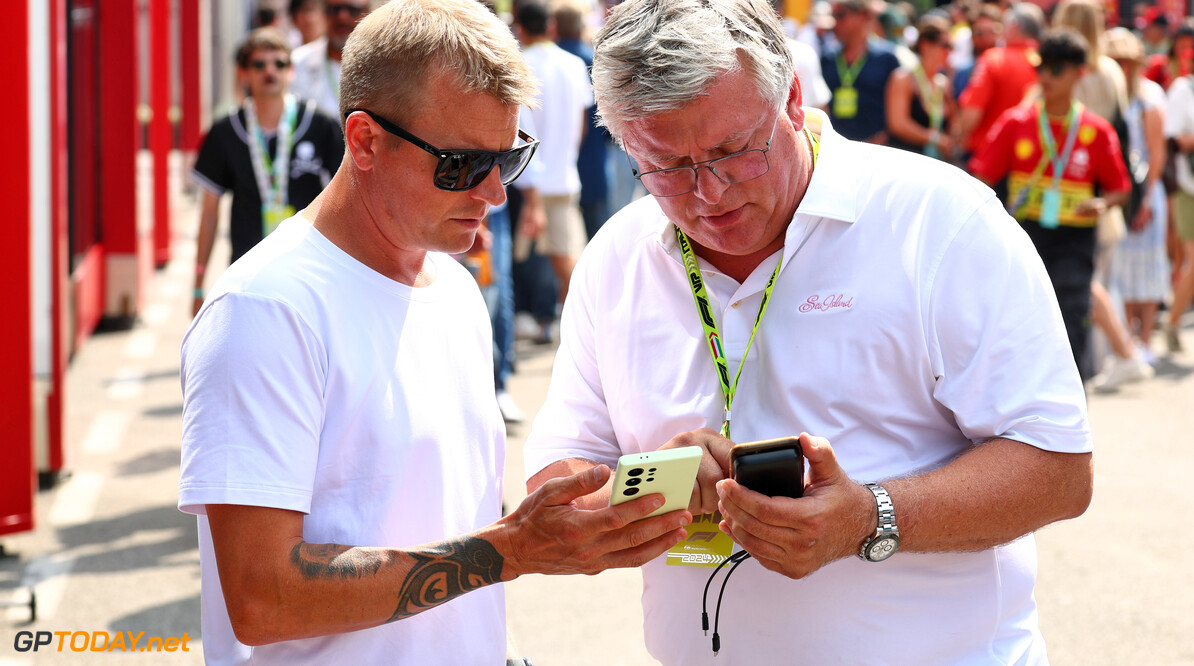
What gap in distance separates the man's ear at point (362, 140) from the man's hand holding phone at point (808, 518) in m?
0.86

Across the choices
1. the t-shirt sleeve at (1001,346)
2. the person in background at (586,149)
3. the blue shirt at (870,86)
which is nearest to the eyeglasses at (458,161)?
the t-shirt sleeve at (1001,346)

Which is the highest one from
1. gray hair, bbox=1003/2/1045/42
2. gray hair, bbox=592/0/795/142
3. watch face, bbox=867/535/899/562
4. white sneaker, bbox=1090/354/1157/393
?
gray hair, bbox=592/0/795/142

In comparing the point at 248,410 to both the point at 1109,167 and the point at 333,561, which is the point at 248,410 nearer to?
the point at 333,561

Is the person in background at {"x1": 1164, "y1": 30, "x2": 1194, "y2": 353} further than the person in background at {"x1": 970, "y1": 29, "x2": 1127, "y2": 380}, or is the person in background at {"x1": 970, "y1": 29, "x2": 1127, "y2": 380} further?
the person in background at {"x1": 1164, "y1": 30, "x2": 1194, "y2": 353}

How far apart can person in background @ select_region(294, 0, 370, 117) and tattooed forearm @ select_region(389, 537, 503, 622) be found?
16.9 ft

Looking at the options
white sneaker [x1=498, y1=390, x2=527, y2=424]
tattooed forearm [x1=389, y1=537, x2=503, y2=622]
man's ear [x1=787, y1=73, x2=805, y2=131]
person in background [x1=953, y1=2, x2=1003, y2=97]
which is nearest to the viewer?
tattooed forearm [x1=389, y1=537, x2=503, y2=622]

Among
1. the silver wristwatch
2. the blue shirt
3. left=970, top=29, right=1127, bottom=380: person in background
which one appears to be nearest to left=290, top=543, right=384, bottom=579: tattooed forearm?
the silver wristwatch

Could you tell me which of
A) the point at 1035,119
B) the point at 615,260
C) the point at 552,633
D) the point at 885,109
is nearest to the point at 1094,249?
the point at 1035,119

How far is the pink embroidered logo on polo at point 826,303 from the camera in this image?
2244mm

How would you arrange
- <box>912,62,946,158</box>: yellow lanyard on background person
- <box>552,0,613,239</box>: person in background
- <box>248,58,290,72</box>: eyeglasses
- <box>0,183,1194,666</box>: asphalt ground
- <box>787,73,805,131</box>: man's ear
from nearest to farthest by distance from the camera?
1. <box>787,73,805,131</box>: man's ear
2. <box>0,183,1194,666</box>: asphalt ground
3. <box>248,58,290,72</box>: eyeglasses
4. <box>552,0,613,239</box>: person in background
5. <box>912,62,946,158</box>: yellow lanyard on background person

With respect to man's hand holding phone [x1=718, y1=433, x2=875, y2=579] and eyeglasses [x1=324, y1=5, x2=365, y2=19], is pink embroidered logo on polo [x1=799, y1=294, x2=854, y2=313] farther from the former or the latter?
eyeglasses [x1=324, y1=5, x2=365, y2=19]

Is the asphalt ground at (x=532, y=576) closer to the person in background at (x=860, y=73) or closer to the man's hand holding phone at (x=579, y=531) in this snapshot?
the man's hand holding phone at (x=579, y=531)

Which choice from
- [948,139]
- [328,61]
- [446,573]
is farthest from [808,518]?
[948,139]

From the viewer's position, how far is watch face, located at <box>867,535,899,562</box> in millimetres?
2068
